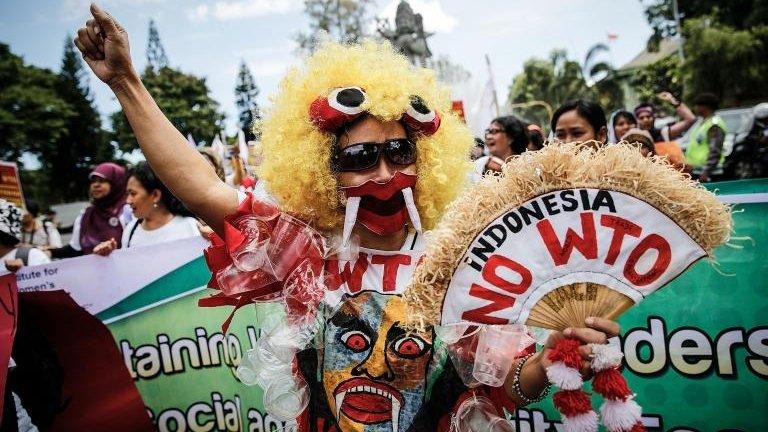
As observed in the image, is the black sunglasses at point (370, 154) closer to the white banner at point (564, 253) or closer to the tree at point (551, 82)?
the white banner at point (564, 253)

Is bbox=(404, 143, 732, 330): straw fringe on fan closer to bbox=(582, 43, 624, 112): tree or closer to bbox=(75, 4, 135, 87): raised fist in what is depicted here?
bbox=(75, 4, 135, 87): raised fist

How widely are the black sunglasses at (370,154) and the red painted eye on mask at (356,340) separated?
55 cm

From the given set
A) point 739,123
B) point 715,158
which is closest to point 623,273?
point 715,158

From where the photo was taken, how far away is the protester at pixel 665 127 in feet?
21.9

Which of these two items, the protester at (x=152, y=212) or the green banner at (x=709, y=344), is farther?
the protester at (x=152, y=212)

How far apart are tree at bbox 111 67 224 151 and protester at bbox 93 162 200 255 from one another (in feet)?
130

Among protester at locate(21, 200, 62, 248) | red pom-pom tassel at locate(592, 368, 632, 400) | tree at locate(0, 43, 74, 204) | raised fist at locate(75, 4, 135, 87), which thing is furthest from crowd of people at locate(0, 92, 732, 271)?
tree at locate(0, 43, 74, 204)

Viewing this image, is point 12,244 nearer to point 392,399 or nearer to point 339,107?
point 339,107

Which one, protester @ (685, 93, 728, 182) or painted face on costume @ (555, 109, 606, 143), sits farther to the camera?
protester @ (685, 93, 728, 182)

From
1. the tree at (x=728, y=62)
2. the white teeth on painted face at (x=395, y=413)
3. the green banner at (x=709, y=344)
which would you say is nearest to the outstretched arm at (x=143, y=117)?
the white teeth on painted face at (x=395, y=413)

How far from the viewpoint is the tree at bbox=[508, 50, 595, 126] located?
63713 mm

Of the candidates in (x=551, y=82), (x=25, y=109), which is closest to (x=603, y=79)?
(x=551, y=82)

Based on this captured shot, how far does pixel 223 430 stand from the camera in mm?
3305

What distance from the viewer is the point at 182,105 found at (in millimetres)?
42688
